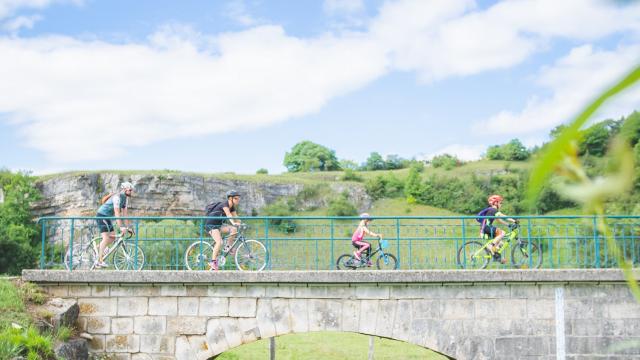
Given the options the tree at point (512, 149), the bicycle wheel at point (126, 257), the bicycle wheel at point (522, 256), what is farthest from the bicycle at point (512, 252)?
the tree at point (512, 149)

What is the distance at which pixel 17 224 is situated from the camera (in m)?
31.1

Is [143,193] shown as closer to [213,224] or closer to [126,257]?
[126,257]

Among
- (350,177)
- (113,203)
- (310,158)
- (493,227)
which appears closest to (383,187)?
(350,177)

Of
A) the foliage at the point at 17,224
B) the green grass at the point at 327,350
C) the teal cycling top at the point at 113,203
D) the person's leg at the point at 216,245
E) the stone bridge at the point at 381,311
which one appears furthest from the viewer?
the foliage at the point at 17,224

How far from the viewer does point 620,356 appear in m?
9.17

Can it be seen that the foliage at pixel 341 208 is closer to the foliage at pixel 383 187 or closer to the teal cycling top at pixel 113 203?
the foliage at pixel 383 187

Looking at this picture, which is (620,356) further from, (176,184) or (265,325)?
(176,184)

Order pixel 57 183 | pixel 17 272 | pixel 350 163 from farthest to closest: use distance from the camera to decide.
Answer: pixel 350 163 < pixel 57 183 < pixel 17 272

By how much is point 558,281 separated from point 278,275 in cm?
373

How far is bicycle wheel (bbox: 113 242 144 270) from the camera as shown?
35.0 feet

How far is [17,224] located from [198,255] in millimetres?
23443

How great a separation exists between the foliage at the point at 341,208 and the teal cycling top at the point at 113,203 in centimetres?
2849

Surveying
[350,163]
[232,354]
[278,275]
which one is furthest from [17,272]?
[350,163]

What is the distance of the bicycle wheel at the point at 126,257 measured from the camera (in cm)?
1066
